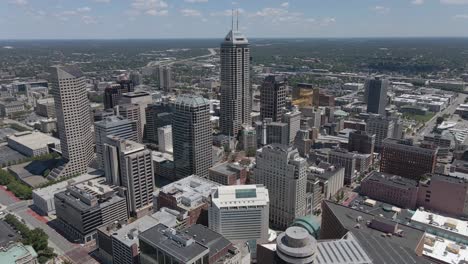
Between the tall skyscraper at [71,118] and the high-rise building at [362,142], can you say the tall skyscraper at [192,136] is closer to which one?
the tall skyscraper at [71,118]

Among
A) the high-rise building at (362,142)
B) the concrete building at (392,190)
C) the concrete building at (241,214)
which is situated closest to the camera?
the concrete building at (241,214)

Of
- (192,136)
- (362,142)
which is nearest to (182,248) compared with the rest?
(192,136)

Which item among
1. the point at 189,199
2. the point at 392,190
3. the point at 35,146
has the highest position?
the point at 189,199

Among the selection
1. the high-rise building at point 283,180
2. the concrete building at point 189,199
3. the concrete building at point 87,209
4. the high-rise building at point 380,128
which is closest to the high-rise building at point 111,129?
the concrete building at point 87,209

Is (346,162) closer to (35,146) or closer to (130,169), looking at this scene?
(130,169)

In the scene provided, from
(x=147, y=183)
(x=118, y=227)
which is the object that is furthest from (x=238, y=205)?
(x=147, y=183)

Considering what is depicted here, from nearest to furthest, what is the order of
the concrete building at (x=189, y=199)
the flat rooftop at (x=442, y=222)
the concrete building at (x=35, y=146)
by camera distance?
the flat rooftop at (x=442, y=222) → the concrete building at (x=189, y=199) → the concrete building at (x=35, y=146)
